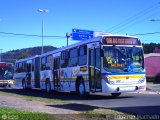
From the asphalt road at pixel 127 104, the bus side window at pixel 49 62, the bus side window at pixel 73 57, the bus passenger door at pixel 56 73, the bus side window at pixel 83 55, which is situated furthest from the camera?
the bus side window at pixel 49 62

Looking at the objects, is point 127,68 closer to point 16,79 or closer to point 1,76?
point 16,79

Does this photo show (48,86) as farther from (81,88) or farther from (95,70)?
(95,70)

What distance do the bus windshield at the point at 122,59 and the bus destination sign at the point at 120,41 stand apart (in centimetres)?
31

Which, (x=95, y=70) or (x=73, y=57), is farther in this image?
(x=73, y=57)

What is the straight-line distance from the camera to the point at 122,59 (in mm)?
22328

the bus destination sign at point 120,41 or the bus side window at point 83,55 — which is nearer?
the bus destination sign at point 120,41

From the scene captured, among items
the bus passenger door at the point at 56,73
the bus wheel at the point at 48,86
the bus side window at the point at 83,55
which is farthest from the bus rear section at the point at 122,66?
the bus wheel at the point at 48,86

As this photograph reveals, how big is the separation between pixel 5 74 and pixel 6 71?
379 millimetres

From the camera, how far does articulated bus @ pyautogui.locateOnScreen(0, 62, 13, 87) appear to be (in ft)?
161

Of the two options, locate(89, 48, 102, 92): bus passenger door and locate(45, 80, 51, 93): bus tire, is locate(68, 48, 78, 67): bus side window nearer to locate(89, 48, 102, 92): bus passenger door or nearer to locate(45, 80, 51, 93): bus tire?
locate(89, 48, 102, 92): bus passenger door

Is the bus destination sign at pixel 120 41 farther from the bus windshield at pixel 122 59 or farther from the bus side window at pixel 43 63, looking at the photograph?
the bus side window at pixel 43 63

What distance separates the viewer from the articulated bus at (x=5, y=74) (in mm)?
49000

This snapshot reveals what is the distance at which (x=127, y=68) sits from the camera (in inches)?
882

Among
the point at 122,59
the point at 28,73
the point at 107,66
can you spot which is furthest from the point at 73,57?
the point at 28,73
